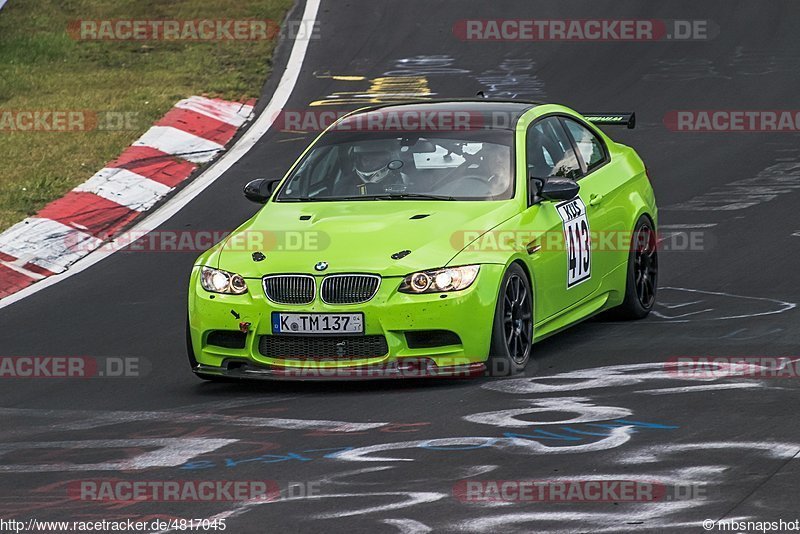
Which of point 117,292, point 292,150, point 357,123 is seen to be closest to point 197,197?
point 292,150

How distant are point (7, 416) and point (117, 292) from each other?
3.35 meters

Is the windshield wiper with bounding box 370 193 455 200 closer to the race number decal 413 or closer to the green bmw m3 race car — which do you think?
the green bmw m3 race car

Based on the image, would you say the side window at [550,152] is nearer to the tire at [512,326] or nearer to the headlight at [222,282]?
the tire at [512,326]

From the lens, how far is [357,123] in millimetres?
10531

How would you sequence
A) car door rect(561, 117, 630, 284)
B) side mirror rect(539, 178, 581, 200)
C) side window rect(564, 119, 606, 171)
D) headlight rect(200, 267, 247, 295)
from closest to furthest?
headlight rect(200, 267, 247, 295)
side mirror rect(539, 178, 581, 200)
car door rect(561, 117, 630, 284)
side window rect(564, 119, 606, 171)

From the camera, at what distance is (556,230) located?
9.74 meters

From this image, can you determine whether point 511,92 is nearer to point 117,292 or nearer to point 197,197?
point 197,197

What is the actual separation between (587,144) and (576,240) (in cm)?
110

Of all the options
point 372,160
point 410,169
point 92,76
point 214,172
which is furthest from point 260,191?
point 92,76

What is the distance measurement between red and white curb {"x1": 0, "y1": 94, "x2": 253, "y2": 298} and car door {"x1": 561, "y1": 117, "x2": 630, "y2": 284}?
452 centimetres

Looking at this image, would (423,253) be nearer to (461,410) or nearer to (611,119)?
(461,410)

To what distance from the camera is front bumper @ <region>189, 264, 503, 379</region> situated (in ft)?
28.7

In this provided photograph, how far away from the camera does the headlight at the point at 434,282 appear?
8781 mm

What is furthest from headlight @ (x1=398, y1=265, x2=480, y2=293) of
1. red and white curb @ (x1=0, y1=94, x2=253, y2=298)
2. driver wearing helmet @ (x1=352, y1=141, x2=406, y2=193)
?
red and white curb @ (x1=0, y1=94, x2=253, y2=298)
